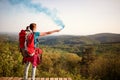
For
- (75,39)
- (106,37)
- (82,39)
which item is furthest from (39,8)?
(106,37)

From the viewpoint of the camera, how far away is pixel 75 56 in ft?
29.1

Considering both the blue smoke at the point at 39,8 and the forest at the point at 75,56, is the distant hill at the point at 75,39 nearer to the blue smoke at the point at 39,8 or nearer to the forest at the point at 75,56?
the forest at the point at 75,56

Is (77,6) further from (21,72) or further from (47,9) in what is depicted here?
(21,72)

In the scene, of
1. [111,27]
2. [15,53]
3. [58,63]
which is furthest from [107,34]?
[15,53]

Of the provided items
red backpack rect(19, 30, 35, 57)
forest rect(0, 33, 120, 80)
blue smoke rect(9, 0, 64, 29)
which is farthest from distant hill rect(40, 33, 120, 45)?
red backpack rect(19, 30, 35, 57)

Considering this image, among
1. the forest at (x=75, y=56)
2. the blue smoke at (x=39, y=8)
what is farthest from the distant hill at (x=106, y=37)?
the blue smoke at (x=39, y=8)

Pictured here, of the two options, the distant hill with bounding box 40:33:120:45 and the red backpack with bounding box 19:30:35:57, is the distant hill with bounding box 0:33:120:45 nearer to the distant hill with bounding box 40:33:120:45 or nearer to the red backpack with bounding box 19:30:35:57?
the distant hill with bounding box 40:33:120:45

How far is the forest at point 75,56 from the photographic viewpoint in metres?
8.65

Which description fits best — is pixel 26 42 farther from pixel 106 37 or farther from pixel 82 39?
pixel 106 37

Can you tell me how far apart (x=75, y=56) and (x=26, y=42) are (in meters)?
2.83

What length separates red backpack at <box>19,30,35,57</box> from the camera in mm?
6238

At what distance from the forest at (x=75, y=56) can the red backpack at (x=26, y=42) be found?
217 cm

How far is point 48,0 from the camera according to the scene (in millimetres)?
8742

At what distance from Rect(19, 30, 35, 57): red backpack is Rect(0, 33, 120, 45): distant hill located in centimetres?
257
